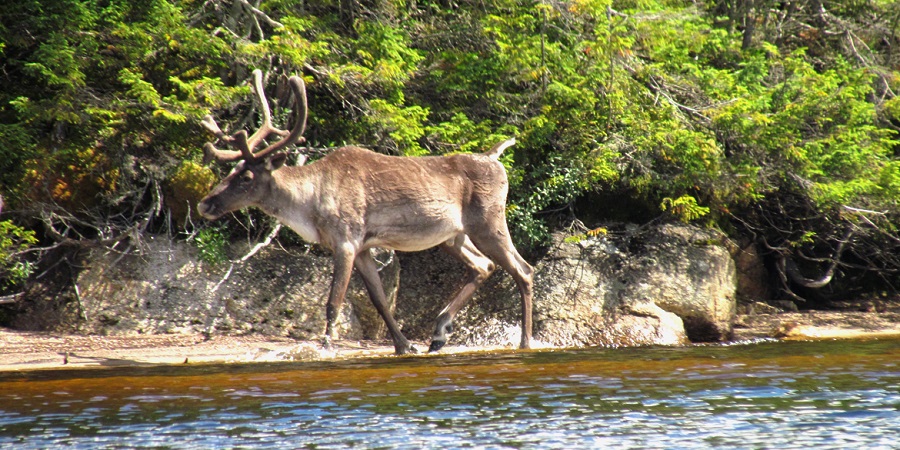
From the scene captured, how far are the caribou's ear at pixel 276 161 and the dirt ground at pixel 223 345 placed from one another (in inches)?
72.4

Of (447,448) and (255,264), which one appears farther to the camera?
(255,264)

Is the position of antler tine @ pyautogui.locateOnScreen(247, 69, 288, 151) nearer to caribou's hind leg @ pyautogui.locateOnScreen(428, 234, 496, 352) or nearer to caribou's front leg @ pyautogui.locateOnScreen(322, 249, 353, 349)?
caribou's front leg @ pyautogui.locateOnScreen(322, 249, 353, 349)

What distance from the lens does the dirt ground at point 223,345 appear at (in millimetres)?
10125

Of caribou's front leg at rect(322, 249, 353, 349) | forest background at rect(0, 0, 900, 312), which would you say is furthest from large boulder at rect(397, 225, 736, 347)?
caribou's front leg at rect(322, 249, 353, 349)

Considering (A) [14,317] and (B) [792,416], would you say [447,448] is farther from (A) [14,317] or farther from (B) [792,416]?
(A) [14,317]

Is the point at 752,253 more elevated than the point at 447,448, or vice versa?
the point at 752,253

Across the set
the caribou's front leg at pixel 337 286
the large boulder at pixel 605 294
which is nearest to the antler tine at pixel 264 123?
the caribou's front leg at pixel 337 286

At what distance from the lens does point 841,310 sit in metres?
14.0

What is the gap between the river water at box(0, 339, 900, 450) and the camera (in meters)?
6.46

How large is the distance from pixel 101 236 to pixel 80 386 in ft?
11.5

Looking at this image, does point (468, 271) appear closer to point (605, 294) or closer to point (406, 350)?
point (406, 350)

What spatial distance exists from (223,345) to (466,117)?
4.31 metres

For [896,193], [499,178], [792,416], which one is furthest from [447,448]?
[896,193]

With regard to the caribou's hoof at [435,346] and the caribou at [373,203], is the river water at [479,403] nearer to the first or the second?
the caribou's hoof at [435,346]
